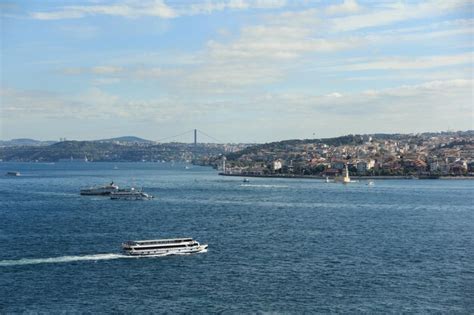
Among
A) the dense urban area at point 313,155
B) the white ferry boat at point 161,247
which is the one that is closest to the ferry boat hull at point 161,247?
the white ferry boat at point 161,247

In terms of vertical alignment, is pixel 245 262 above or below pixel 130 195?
below

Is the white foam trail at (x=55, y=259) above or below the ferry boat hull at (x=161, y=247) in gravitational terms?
below

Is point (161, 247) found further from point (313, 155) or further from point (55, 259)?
point (313, 155)

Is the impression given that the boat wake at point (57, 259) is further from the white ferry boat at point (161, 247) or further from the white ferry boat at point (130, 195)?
the white ferry boat at point (130, 195)

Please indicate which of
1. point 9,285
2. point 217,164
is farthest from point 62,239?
point 217,164

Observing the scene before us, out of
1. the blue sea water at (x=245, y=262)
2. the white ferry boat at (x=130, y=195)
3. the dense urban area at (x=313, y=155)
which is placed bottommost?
the blue sea water at (x=245, y=262)

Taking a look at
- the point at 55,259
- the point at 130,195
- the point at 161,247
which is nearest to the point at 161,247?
the point at 161,247
